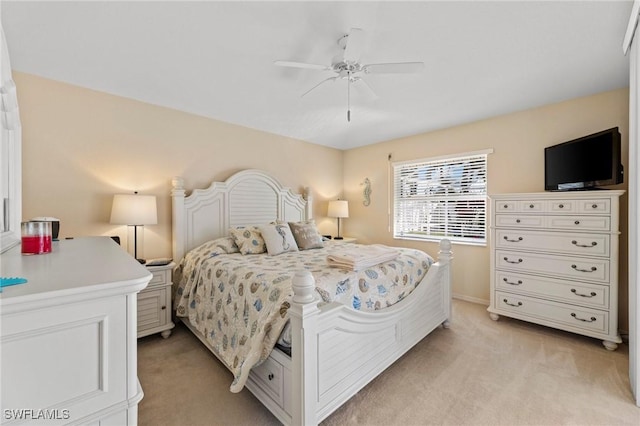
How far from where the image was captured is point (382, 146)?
451cm

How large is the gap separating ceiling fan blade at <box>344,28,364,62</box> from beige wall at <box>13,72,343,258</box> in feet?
6.99

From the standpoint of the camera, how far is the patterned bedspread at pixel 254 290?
164cm

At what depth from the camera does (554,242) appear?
8.60 feet

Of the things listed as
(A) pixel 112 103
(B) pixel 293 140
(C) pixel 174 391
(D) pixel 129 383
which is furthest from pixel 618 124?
(A) pixel 112 103

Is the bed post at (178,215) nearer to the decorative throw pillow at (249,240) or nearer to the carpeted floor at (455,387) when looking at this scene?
the decorative throw pillow at (249,240)

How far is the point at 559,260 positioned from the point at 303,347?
103 inches

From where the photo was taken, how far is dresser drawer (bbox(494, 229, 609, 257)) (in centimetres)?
241

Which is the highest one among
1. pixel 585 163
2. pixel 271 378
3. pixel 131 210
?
pixel 585 163

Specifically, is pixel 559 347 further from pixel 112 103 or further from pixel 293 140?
pixel 112 103

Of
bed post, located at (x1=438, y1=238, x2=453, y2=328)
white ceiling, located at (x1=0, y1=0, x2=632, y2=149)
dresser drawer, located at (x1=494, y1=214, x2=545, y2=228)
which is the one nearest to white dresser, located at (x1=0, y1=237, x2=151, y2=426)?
white ceiling, located at (x1=0, y1=0, x2=632, y2=149)

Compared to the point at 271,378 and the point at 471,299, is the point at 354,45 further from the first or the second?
the point at 471,299

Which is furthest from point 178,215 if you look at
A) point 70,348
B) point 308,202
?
point 70,348

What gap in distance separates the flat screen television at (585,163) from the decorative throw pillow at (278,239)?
9.08ft

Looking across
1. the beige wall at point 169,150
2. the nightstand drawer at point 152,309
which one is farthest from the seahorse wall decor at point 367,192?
the nightstand drawer at point 152,309
